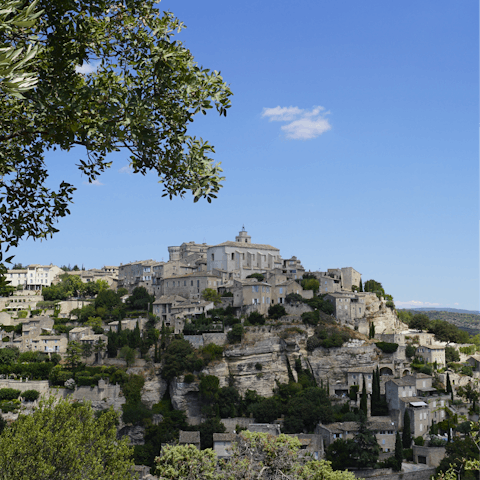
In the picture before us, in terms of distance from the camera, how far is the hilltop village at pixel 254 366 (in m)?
45.7

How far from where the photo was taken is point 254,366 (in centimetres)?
5356

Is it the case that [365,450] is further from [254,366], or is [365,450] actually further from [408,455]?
[254,366]

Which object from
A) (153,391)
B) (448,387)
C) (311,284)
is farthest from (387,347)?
(153,391)

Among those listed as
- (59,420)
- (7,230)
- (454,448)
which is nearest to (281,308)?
(454,448)

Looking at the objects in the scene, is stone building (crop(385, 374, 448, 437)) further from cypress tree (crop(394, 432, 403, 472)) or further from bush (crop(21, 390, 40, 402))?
bush (crop(21, 390, 40, 402))

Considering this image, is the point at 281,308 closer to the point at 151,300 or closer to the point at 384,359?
the point at 384,359

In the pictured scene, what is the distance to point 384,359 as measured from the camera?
55281 millimetres

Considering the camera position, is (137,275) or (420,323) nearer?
(420,323)

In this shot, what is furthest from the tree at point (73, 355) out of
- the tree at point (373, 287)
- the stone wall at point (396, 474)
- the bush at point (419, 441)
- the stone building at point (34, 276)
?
the tree at point (373, 287)

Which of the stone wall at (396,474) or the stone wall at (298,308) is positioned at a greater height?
the stone wall at (298,308)

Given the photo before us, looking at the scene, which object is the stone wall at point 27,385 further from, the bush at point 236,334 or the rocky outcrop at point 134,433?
the bush at point 236,334

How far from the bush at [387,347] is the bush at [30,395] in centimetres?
3488

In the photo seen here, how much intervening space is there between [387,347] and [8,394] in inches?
1507

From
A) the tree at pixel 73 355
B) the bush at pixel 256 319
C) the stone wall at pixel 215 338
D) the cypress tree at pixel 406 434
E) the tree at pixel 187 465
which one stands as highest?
the bush at pixel 256 319
